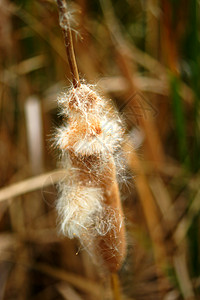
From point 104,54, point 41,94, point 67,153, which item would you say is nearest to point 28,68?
point 41,94

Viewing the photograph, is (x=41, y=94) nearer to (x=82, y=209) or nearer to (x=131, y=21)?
(x=131, y=21)

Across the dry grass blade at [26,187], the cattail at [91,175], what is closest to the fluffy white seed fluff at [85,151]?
the cattail at [91,175]

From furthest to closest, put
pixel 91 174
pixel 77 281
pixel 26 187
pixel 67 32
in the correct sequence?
pixel 77 281 → pixel 26 187 → pixel 91 174 → pixel 67 32

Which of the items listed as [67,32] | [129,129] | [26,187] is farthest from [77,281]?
[67,32]

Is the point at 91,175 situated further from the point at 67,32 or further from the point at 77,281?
the point at 77,281

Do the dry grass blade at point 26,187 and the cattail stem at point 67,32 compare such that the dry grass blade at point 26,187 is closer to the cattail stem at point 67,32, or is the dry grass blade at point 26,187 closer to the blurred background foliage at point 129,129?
the blurred background foliage at point 129,129

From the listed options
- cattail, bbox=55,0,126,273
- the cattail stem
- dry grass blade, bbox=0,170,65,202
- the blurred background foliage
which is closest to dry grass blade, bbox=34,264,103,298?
the blurred background foliage
